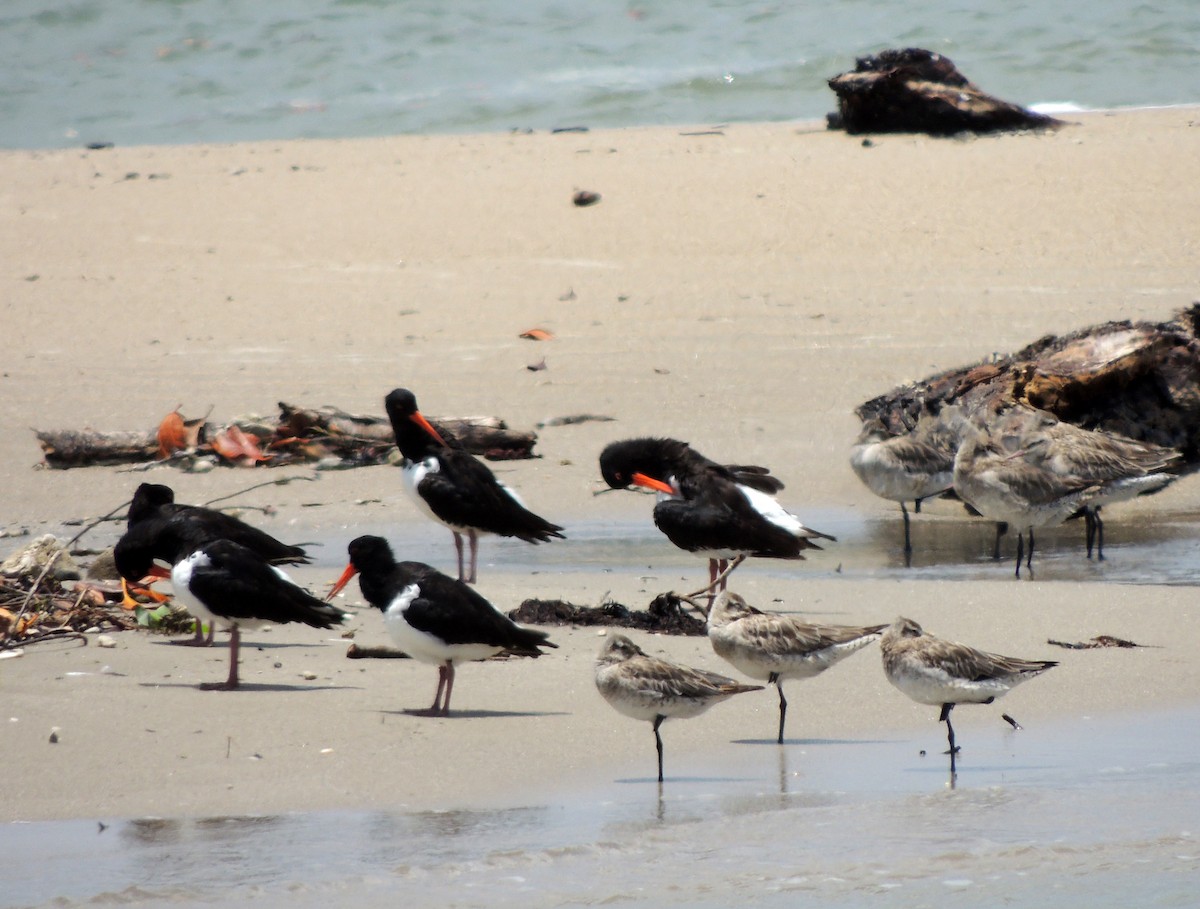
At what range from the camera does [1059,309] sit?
50.0 ft

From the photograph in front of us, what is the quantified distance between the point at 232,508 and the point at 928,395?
16.1 feet

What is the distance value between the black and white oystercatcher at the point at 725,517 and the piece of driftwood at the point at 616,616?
0.37 meters

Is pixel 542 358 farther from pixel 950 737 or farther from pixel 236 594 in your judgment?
pixel 950 737

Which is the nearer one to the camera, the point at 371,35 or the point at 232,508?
the point at 232,508

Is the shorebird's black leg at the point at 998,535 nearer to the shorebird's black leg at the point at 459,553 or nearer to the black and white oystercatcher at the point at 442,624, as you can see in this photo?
the shorebird's black leg at the point at 459,553

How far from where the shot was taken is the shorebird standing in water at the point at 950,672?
600 cm

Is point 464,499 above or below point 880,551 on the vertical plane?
above

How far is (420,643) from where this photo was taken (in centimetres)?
639

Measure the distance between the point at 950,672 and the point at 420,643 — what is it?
2.03 m

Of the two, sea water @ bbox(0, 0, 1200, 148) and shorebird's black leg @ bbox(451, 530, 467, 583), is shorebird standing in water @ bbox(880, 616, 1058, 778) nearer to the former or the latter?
shorebird's black leg @ bbox(451, 530, 467, 583)

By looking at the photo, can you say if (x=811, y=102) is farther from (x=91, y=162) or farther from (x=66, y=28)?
(x=66, y=28)

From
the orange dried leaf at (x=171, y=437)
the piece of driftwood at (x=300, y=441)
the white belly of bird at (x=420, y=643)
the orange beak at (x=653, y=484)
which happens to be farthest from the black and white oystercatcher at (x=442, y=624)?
the orange dried leaf at (x=171, y=437)

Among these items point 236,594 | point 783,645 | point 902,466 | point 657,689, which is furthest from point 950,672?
point 902,466

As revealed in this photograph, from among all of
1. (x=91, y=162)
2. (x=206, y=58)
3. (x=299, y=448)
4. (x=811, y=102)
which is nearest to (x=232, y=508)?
(x=299, y=448)
